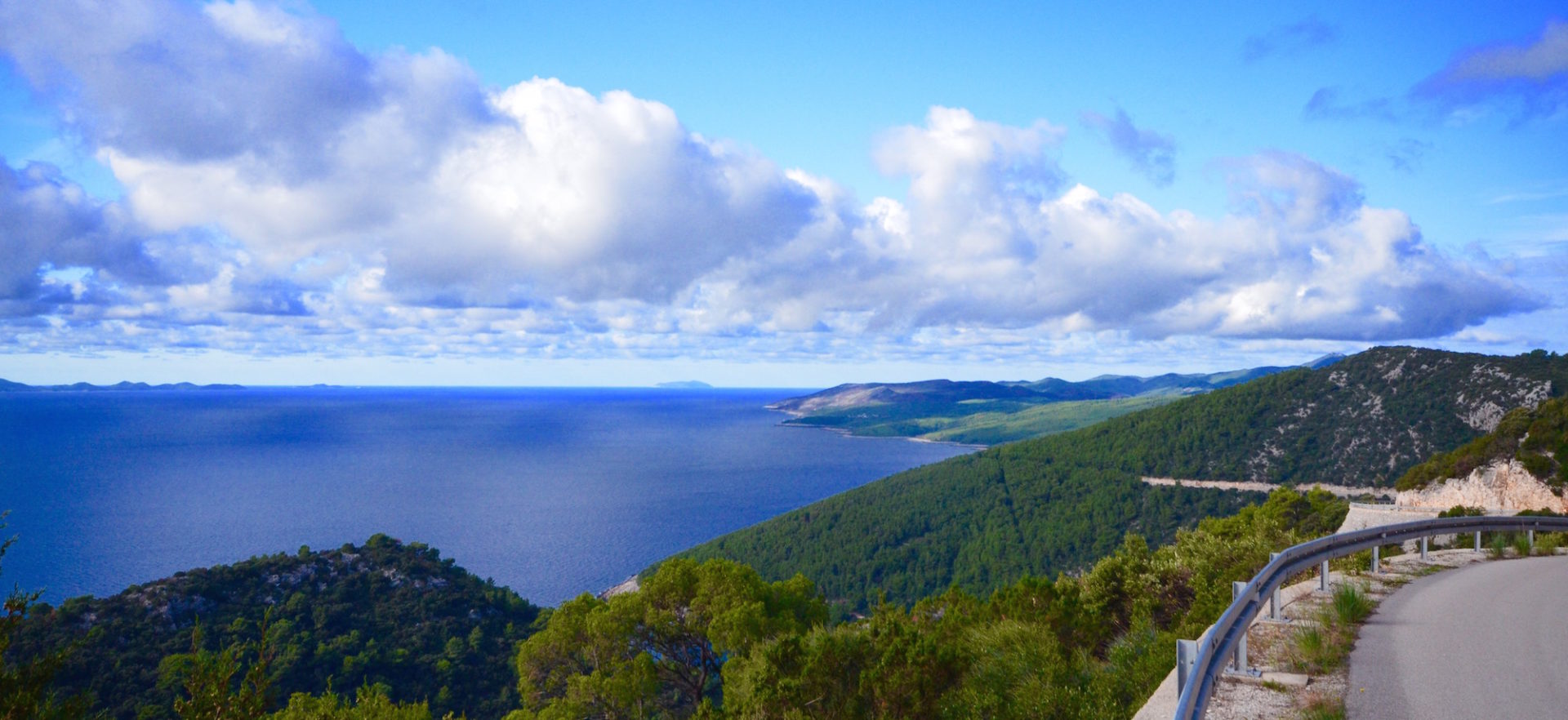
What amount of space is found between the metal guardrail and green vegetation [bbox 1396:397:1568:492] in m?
14.2

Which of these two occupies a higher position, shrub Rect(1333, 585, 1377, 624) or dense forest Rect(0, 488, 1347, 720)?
shrub Rect(1333, 585, 1377, 624)

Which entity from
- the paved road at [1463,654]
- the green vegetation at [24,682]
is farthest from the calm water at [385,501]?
the paved road at [1463,654]

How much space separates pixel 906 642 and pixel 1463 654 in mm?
5943

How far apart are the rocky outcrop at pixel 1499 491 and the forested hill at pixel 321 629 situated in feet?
118

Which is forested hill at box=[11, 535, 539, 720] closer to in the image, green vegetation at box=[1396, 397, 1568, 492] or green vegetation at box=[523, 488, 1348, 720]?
green vegetation at box=[523, 488, 1348, 720]

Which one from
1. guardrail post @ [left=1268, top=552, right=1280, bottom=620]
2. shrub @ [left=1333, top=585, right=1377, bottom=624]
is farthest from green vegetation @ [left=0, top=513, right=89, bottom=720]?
shrub @ [left=1333, top=585, right=1377, bottom=624]

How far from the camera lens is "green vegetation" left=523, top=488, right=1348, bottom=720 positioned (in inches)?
333

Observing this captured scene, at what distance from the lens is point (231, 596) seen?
129 feet

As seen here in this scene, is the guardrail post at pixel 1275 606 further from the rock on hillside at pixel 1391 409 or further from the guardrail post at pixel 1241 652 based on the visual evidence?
the rock on hillside at pixel 1391 409

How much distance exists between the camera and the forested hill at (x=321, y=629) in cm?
3022

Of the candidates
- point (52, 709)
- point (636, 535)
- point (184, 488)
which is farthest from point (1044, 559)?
point (184, 488)

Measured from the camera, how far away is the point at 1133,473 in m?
83.8

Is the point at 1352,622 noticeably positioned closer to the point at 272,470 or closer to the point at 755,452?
the point at 272,470

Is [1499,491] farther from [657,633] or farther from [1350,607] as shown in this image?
[657,633]
